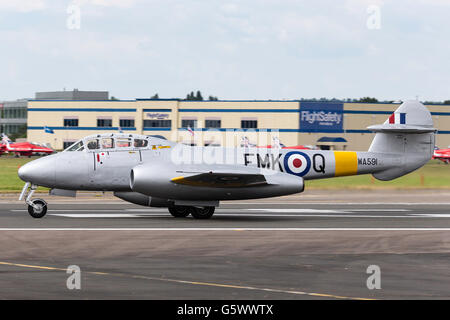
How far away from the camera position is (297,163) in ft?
75.8

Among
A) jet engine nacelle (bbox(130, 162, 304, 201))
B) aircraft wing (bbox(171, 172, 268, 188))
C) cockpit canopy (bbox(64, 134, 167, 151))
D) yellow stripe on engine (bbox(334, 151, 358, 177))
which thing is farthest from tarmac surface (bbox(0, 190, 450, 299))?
cockpit canopy (bbox(64, 134, 167, 151))

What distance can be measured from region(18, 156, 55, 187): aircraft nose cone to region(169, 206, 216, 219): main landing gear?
12.8 ft

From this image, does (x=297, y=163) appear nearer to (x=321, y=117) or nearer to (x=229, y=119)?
(x=229, y=119)

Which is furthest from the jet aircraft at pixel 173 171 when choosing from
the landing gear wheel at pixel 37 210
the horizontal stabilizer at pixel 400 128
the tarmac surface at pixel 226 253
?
the tarmac surface at pixel 226 253

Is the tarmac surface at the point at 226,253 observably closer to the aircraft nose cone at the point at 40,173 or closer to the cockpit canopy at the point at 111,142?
the aircraft nose cone at the point at 40,173

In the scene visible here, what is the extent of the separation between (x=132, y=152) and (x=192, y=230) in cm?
423

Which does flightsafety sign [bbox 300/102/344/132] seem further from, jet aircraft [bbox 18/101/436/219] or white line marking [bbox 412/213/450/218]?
jet aircraft [bbox 18/101/436/219]

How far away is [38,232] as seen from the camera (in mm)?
18078

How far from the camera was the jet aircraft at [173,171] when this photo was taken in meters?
21.4

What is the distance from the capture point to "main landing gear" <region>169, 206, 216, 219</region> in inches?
888

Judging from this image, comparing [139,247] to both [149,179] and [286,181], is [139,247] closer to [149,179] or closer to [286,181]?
[149,179]

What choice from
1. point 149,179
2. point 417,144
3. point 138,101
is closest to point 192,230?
point 149,179
